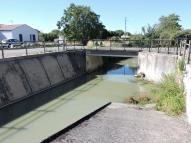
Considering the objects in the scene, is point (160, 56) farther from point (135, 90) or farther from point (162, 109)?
point (162, 109)

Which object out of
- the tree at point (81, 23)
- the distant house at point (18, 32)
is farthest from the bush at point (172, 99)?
the distant house at point (18, 32)

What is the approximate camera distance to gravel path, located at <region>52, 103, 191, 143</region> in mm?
9148

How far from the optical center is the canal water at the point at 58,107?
37.9 feet

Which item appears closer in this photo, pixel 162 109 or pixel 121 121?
pixel 121 121

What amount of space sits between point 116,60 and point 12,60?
26733 millimetres

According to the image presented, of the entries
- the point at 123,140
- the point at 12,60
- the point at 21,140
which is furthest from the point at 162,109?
the point at 12,60

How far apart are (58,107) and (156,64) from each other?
10.5 m

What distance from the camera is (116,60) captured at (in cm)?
4297

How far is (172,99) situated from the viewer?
12.9 metres

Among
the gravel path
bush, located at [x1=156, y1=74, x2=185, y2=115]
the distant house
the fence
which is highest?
the distant house

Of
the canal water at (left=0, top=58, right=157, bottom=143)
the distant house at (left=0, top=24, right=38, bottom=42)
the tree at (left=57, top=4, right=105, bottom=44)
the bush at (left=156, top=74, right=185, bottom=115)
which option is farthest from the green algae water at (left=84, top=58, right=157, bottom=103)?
the distant house at (left=0, top=24, right=38, bottom=42)

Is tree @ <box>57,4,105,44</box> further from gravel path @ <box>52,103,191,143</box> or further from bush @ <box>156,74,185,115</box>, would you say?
gravel path @ <box>52,103,191,143</box>

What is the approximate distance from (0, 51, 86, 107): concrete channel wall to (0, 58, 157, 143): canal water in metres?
0.68

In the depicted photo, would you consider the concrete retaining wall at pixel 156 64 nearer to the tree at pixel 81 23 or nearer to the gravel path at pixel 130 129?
the gravel path at pixel 130 129
